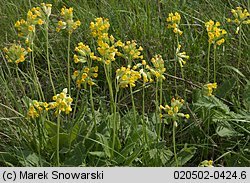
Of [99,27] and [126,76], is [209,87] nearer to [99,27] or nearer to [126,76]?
[126,76]

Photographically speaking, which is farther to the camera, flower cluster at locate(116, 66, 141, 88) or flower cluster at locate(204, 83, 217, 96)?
flower cluster at locate(204, 83, 217, 96)

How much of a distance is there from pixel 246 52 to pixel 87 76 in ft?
3.41

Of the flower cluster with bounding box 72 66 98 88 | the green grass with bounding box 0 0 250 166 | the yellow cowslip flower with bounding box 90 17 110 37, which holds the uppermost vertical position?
the yellow cowslip flower with bounding box 90 17 110 37

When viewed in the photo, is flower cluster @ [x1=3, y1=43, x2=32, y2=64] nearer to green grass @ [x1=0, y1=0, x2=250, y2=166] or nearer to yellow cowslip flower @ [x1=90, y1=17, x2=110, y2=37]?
green grass @ [x1=0, y1=0, x2=250, y2=166]

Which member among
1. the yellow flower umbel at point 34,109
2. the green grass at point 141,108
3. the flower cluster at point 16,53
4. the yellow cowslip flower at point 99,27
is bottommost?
the green grass at point 141,108

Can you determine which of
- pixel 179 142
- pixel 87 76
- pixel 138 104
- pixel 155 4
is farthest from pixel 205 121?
pixel 155 4

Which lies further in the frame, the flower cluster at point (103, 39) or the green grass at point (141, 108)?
the green grass at point (141, 108)

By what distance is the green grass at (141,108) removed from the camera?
2.42 m

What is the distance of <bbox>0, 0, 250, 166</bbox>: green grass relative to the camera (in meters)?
2.42

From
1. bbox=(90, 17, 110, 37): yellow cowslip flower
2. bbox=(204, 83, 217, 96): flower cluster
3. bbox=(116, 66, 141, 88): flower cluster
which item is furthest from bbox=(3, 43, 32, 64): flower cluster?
bbox=(204, 83, 217, 96): flower cluster

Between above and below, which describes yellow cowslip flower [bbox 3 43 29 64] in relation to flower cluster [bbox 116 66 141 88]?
above

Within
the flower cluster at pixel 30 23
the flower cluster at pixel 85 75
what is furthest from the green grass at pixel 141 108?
the flower cluster at pixel 30 23

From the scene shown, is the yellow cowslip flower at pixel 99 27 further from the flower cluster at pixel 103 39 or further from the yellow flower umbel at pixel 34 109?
the yellow flower umbel at pixel 34 109

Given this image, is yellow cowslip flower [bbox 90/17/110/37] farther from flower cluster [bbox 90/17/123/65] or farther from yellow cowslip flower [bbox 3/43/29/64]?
yellow cowslip flower [bbox 3/43/29/64]
